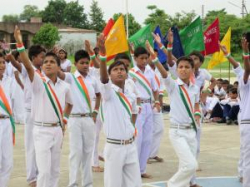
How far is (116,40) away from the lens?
9867mm

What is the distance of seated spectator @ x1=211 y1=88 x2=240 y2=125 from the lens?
14766 millimetres

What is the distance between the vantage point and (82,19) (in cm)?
10919

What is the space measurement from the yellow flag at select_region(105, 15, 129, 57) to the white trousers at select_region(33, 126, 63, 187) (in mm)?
3727

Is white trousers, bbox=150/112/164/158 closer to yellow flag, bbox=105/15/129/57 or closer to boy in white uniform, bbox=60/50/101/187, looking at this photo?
yellow flag, bbox=105/15/129/57

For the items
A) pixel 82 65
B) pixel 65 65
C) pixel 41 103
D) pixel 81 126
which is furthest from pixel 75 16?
pixel 41 103

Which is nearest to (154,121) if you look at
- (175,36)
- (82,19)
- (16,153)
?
(175,36)

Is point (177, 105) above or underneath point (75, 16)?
underneath

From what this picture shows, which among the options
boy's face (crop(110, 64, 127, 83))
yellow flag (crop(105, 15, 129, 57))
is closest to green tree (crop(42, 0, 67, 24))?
yellow flag (crop(105, 15, 129, 57))

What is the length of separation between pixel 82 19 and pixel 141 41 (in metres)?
99.6

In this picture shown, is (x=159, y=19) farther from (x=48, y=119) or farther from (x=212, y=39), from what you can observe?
(x=48, y=119)

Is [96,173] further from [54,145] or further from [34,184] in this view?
[54,145]

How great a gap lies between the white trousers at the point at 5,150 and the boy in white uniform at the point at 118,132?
1.39 metres

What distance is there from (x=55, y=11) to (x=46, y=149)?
106450 mm

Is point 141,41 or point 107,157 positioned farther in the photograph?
point 141,41
